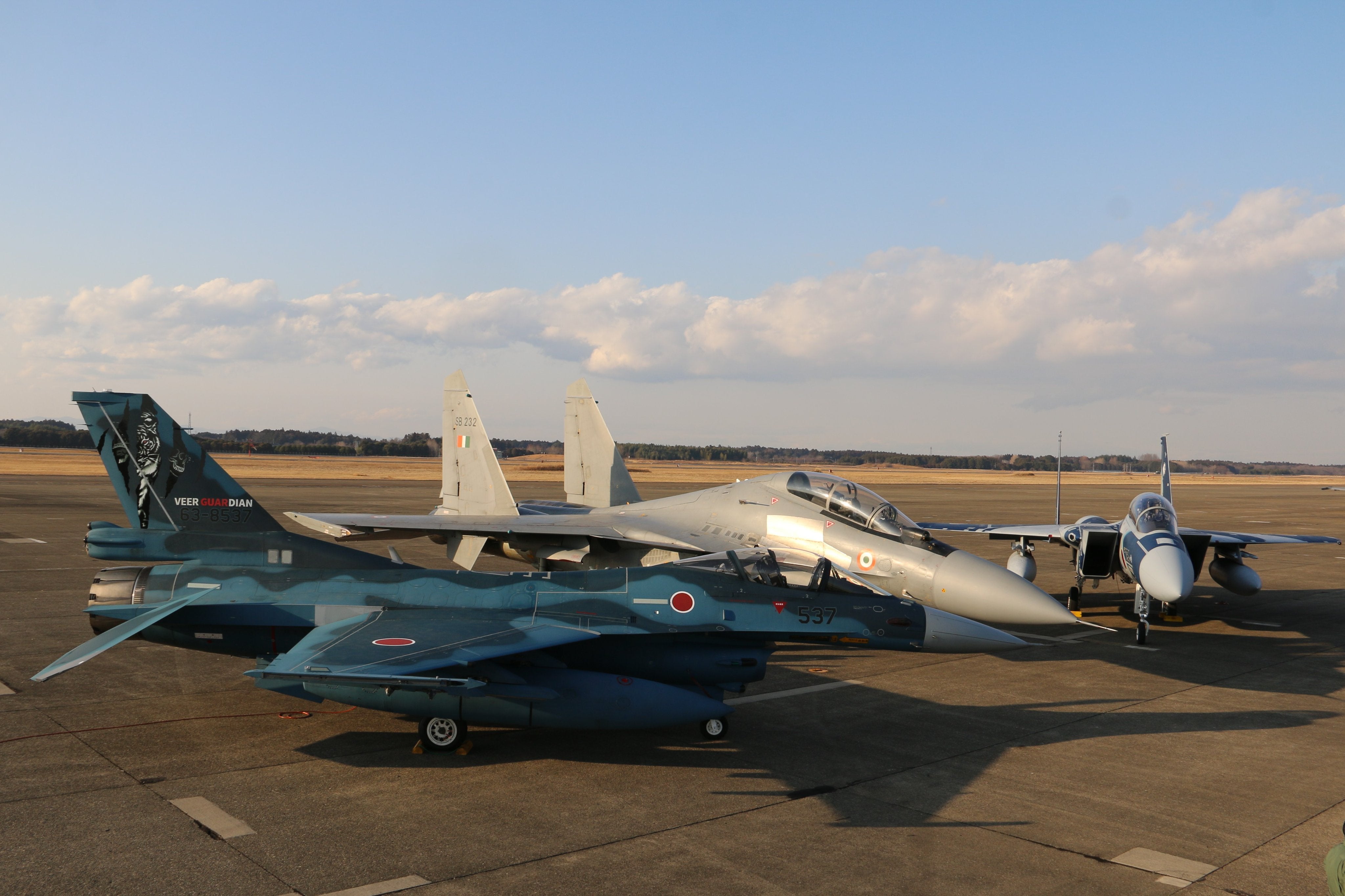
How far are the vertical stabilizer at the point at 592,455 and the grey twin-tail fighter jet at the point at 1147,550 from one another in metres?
7.13

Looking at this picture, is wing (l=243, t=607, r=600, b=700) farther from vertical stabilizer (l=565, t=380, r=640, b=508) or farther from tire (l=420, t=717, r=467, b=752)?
vertical stabilizer (l=565, t=380, r=640, b=508)

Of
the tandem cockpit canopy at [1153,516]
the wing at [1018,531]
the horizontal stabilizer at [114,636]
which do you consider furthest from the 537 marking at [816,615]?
the wing at [1018,531]

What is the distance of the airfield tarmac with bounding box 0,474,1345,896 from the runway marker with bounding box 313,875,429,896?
3 centimetres

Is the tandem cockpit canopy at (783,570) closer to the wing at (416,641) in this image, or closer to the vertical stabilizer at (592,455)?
the wing at (416,641)

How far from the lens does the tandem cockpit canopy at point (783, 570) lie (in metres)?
10.1

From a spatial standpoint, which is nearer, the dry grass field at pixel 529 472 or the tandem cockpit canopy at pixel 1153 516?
the tandem cockpit canopy at pixel 1153 516

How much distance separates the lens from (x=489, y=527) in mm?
15805

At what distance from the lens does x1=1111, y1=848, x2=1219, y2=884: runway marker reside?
6.66 metres

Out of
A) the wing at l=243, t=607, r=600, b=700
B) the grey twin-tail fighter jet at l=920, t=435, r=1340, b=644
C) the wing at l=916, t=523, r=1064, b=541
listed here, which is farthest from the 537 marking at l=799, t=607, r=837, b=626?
the wing at l=916, t=523, r=1064, b=541

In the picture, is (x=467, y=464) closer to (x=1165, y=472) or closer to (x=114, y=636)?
(x=114, y=636)

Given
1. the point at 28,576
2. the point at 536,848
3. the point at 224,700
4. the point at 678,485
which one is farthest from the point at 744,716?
the point at 678,485

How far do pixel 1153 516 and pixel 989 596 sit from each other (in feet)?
21.7

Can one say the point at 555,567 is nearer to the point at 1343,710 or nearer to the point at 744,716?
the point at 744,716

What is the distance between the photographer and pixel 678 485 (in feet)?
247
